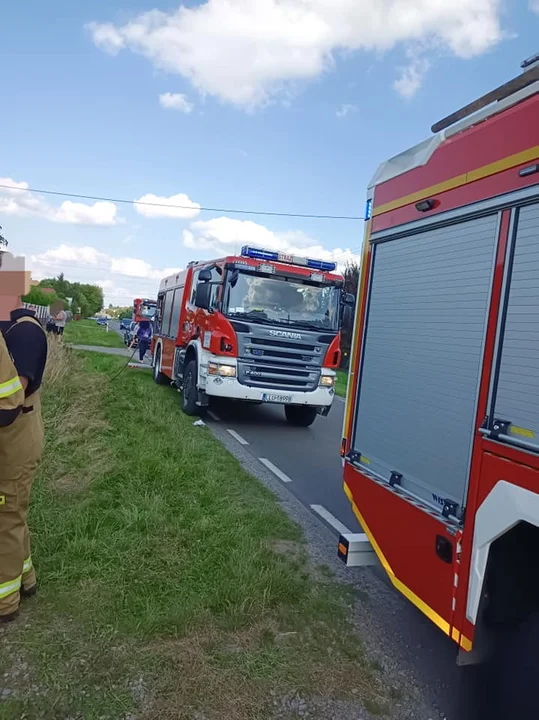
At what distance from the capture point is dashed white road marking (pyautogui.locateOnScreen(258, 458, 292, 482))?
22.8ft

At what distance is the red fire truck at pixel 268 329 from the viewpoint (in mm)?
9164

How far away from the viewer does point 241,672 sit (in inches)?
114

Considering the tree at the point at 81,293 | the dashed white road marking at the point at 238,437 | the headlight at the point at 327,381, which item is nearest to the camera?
the dashed white road marking at the point at 238,437

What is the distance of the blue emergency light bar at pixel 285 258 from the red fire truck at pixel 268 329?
0.7 inches

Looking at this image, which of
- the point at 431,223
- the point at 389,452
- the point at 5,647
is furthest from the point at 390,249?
the point at 5,647

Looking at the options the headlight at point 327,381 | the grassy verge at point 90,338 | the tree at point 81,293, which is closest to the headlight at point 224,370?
the headlight at point 327,381

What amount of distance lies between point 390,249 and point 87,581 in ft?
9.27

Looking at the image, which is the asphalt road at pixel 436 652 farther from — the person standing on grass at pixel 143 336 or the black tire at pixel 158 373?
the person standing on grass at pixel 143 336

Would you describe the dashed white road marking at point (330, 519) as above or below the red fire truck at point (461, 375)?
below

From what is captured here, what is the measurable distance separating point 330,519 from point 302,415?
527 centimetres

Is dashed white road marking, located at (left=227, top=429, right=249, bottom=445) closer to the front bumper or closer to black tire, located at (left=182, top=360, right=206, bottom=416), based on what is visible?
the front bumper

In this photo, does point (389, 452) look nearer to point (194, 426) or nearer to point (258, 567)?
point (258, 567)

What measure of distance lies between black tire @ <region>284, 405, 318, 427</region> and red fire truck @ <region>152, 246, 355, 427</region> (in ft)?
1.92

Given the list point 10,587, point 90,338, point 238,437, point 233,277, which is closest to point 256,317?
point 233,277
